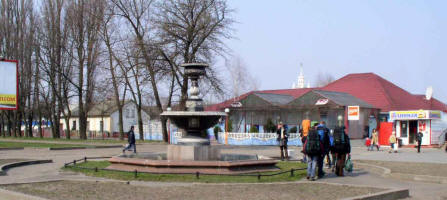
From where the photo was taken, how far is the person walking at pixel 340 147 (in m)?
14.3

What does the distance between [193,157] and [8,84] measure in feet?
61.3

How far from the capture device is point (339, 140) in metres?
14.5

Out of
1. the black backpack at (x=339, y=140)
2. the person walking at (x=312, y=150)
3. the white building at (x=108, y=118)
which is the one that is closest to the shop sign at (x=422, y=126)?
the black backpack at (x=339, y=140)

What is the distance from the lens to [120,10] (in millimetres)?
39250

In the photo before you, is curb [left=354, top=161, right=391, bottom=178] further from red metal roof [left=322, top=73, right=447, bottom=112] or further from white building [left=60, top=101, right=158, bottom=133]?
white building [left=60, top=101, right=158, bottom=133]

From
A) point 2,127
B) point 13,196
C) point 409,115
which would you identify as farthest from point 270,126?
point 13,196

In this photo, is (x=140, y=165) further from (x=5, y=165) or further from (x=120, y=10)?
(x=120, y=10)

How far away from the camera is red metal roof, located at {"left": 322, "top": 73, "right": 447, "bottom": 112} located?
1991 inches

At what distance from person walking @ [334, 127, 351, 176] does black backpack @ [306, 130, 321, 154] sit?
1477mm

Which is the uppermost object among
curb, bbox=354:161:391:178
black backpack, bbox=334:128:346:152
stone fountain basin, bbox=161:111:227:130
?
stone fountain basin, bbox=161:111:227:130

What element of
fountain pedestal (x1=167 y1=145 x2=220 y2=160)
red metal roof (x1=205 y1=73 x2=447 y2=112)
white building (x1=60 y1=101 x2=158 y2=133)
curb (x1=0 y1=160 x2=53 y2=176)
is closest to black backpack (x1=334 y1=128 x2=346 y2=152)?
fountain pedestal (x1=167 y1=145 x2=220 y2=160)

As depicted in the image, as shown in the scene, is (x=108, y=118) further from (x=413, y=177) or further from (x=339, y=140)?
(x=413, y=177)

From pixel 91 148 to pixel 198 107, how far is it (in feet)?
55.4

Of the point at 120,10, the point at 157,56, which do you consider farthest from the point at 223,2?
the point at 120,10
